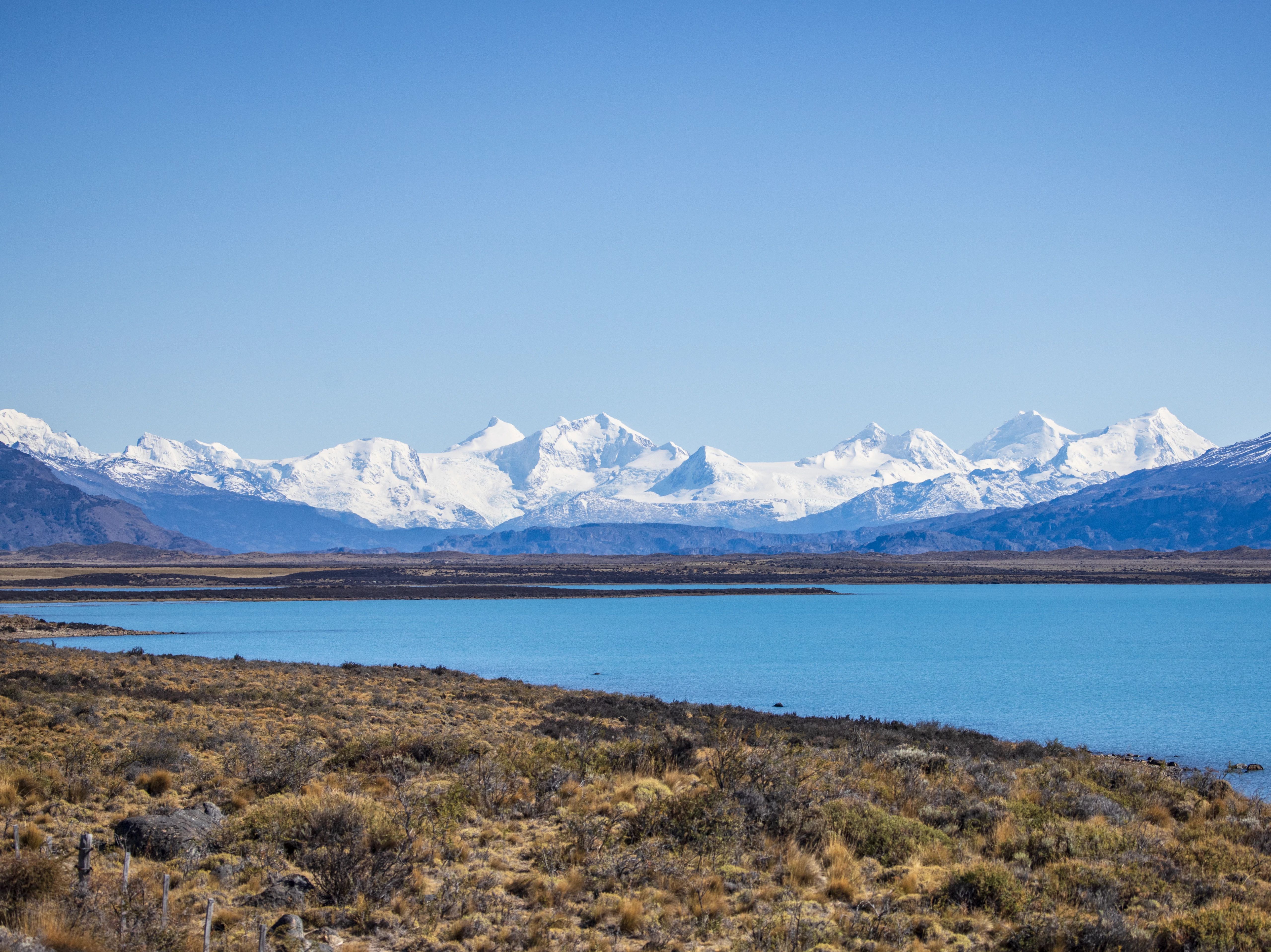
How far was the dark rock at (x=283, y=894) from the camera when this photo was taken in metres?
10.3

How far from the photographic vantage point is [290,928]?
943 cm

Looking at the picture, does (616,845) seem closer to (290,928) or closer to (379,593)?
(290,928)

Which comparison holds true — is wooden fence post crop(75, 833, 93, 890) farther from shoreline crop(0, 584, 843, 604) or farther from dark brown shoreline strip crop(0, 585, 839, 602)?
dark brown shoreline strip crop(0, 585, 839, 602)

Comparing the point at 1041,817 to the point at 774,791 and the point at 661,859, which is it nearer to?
the point at 774,791

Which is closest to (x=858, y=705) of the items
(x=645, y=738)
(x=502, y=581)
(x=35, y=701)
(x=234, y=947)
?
(x=645, y=738)

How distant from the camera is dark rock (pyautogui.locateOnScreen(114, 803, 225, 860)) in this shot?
11820 mm

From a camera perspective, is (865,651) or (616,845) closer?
(616,845)

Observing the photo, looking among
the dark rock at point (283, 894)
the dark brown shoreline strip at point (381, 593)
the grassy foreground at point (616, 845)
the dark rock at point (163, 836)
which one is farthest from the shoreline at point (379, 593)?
the dark rock at point (283, 894)

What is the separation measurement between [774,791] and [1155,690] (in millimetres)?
32644

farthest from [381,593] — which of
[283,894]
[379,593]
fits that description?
[283,894]

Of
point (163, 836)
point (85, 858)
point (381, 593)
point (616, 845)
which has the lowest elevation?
point (381, 593)

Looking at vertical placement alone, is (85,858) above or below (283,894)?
above

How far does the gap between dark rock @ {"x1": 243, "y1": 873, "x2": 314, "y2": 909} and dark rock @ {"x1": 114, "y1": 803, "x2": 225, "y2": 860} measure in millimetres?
1774

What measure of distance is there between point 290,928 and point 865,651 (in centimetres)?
5381
